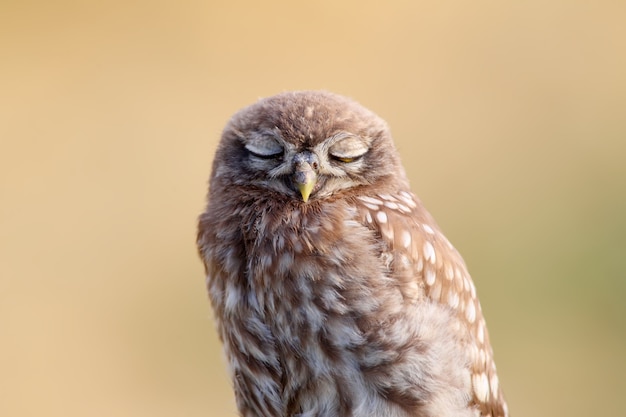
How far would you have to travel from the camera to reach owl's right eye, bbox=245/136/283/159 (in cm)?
391

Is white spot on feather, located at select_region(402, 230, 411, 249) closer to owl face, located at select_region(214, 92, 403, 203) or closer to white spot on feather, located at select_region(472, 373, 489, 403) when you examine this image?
owl face, located at select_region(214, 92, 403, 203)

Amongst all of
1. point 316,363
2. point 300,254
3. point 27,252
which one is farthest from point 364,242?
point 27,252

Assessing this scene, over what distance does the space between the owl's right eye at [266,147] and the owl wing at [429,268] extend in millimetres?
370

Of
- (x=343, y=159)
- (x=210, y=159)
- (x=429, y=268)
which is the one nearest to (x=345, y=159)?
(x=343, y=159)

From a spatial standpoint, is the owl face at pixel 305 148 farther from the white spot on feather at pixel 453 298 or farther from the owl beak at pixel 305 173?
the white spot on feather at pixel 453 298

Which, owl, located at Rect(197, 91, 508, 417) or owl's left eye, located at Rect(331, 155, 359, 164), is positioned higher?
owl's left eye, located at Rect(331, 155, 359, 164)

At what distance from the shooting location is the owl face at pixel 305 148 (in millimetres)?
3861

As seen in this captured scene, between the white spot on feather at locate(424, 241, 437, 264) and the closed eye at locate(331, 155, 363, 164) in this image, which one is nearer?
the white spot on feather at locate(424, 241, 437, 264)

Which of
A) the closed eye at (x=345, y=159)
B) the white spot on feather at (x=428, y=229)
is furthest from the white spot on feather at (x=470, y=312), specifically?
the closed eye at (x=345, y=159)

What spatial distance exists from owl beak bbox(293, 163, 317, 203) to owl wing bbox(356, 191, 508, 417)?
0.21m

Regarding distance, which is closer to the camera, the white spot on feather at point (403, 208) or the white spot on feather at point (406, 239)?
the white spot on feather at point (406, 239)

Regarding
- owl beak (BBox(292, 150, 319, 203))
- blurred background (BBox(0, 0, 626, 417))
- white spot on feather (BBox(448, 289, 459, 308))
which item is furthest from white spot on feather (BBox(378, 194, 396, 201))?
blurred background (BBox(0, 0, 626, 417))

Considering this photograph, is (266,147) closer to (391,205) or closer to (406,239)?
(391,205)

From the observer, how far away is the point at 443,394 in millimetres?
3801
